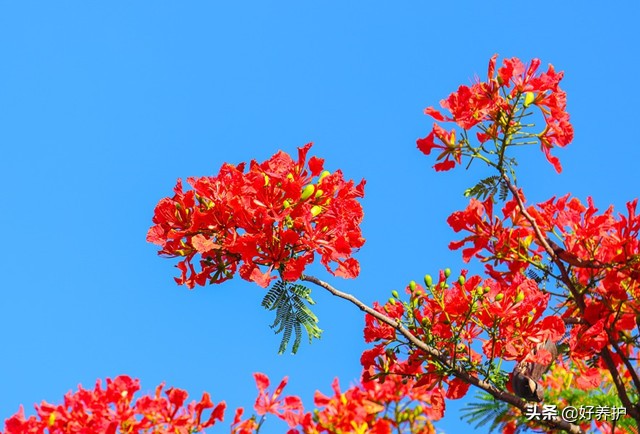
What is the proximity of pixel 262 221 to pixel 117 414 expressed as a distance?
1.43 m

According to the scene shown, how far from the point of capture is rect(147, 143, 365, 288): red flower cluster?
12.3ft

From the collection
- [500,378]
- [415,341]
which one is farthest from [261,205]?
[500,378]

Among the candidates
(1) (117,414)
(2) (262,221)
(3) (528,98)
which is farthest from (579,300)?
(1) (117,414)

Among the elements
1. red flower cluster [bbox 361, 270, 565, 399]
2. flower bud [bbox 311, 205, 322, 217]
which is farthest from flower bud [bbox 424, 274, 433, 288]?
flower bud [bbox 311, 205, 322, 217]

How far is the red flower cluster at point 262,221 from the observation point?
12.3ft

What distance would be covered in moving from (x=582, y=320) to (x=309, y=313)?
4.83 feet

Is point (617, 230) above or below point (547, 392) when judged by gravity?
below

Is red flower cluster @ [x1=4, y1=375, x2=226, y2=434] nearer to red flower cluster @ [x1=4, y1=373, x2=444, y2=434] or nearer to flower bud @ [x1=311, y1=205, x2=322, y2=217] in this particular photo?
red flower cluster @ [x1=4, y1=373, x2=444, y2=434]

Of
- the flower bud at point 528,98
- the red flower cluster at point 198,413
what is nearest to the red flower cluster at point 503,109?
the flower bud at point 528,98

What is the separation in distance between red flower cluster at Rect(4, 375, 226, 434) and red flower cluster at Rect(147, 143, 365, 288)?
2.14 feet

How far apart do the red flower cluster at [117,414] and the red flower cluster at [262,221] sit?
25.7 inches

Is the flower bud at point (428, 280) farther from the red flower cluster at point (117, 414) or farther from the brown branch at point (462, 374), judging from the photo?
the red flower cluster at point (117, 414)

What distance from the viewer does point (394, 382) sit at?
5.16m

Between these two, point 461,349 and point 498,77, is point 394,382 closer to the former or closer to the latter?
point 461,349
